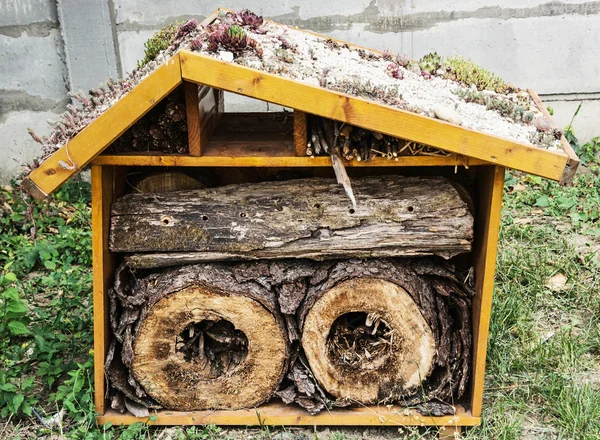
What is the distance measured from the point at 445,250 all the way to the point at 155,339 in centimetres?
131

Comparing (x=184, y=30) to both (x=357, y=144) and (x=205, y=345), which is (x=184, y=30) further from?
(x=205, y=345)

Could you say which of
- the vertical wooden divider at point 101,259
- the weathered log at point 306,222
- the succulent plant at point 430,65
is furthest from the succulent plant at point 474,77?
the vertical wooden divider at point 101,259

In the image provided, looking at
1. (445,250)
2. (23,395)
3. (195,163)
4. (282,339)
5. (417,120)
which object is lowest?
(23,395)

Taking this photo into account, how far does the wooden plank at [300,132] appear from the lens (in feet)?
8.62

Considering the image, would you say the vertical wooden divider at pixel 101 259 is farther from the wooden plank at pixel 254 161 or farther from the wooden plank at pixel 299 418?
the wooden plank at pixel 299 418

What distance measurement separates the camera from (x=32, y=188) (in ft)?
8.58

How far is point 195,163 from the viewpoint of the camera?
2725 millimetres

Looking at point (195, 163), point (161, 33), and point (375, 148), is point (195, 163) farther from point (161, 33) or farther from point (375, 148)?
point (161, 33)

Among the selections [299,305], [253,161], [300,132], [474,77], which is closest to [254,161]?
[253,161]

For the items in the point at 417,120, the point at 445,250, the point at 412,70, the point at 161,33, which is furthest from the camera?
the point at 161,33

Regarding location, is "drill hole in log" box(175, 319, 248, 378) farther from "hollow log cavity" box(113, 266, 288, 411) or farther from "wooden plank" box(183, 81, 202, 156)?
"wooden plank" box(183, 81, 202, 156)

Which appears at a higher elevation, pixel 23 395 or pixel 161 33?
pixel 161 33

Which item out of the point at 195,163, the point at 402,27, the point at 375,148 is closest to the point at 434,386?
the point at 375,148

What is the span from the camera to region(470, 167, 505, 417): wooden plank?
9.11 feet
